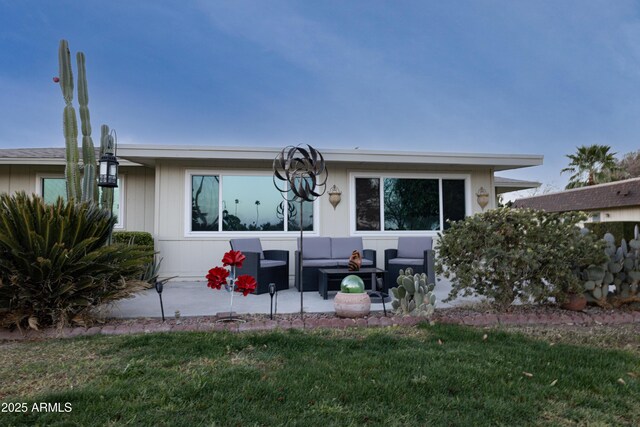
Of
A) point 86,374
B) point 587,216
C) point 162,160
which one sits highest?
point 162,160

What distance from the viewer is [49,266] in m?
4.01

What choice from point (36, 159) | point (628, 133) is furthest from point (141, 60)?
point (628, 133)

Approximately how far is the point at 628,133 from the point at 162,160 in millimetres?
19932

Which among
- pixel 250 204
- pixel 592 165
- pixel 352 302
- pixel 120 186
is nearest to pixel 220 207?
pixel 250 204

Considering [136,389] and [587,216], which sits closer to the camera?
[136,389]

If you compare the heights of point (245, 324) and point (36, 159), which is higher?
point (36, 159)

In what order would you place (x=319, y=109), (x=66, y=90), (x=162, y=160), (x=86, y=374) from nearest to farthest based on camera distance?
(x=86, y=374)
(x=66, y=90)
(x=162, y=160)
(x=319, y=109)

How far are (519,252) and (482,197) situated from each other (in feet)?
14.7

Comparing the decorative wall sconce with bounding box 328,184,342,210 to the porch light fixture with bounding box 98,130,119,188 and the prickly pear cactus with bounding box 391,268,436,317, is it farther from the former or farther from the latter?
the porch light fixture with bounding box 98,130,119,188

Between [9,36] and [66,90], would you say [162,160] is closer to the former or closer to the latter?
[66,90]

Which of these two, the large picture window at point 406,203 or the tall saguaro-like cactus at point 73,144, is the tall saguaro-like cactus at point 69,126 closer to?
the tall saguaro-like cactus at point 73,144

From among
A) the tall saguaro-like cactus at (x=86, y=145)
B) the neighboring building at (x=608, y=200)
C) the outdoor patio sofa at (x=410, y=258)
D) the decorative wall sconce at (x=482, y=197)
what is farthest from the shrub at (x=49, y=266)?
the neighboring building at (x=608, y=200)

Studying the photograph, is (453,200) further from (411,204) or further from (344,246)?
(344,246)

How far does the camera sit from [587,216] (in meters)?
5.01
